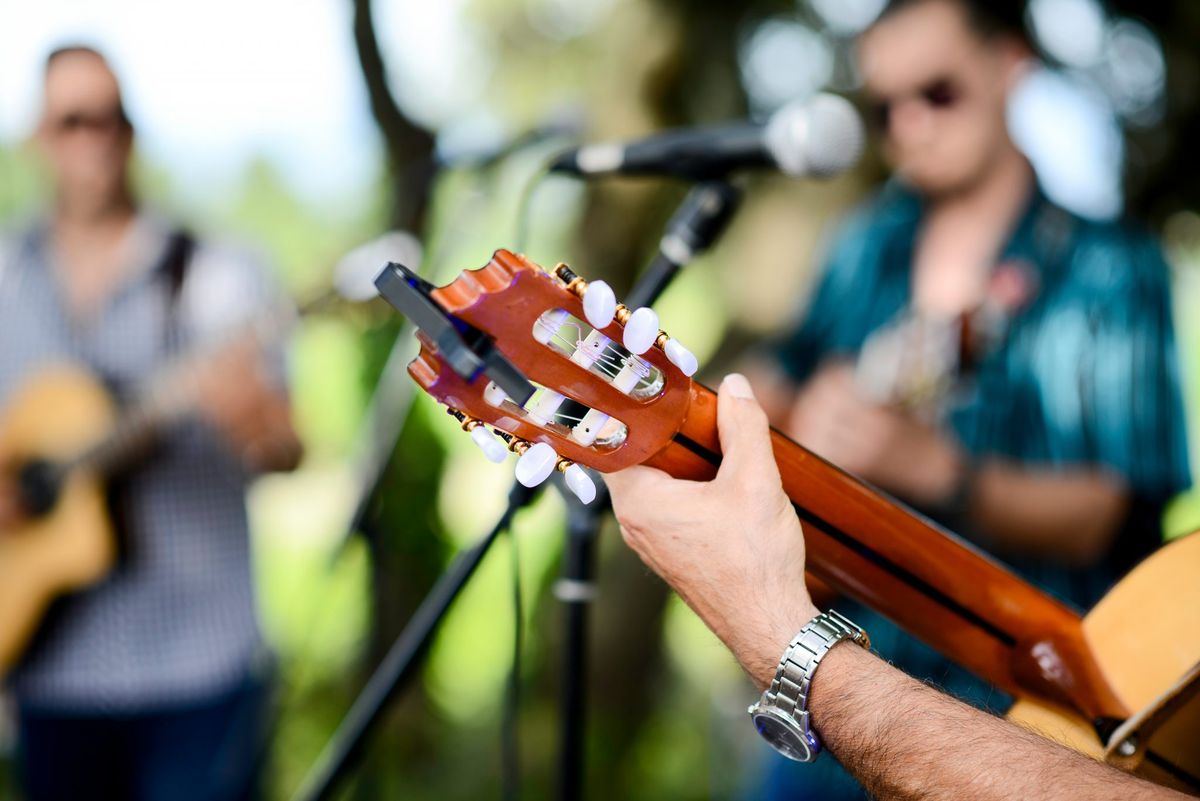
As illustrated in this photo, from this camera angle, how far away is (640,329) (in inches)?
30.2

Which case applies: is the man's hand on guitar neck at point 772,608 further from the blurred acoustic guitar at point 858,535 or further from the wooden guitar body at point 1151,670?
the wooden guitar body at point 1151,670

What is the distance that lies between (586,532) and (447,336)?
0.51 meters

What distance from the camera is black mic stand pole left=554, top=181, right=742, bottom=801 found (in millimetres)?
1104

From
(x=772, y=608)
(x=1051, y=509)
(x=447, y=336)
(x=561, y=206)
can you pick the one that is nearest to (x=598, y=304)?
(x=447, y=336)

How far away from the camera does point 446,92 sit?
11.6 ft

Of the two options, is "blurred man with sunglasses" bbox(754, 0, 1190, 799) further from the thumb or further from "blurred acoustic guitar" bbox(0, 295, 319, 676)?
"blurred acoustic guitar" bbox(0, 295, 319, 676)

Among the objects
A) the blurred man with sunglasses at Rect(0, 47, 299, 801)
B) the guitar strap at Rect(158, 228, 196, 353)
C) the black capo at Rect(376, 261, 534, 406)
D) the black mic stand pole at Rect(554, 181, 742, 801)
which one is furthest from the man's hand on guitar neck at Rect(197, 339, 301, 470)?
the black capo at Rect(376, 261, 534, 406)

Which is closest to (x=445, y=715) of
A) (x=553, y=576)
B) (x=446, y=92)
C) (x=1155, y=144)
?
(x=553, y=576)

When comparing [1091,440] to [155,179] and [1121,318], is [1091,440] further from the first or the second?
[155,179]

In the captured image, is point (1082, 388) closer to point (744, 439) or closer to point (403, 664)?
point (744, 439)

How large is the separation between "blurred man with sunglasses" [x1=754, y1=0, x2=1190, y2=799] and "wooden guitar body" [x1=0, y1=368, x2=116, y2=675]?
4.69 ft

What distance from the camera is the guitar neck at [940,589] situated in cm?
98

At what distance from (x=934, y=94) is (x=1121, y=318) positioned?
1.60 feet

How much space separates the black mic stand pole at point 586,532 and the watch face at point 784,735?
0.29 metres
